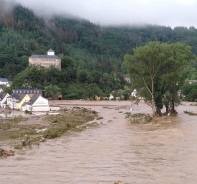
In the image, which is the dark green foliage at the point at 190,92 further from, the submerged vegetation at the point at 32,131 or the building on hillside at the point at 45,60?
the submerged vegetation at the point at 32,131

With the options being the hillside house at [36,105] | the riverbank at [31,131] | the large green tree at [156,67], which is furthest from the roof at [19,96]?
the large green tree at [156,67]

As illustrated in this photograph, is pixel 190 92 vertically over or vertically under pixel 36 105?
over

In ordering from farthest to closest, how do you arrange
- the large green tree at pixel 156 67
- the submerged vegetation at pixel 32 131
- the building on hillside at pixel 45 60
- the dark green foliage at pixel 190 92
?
1. the building on hillside at pixel 45 60
2. the dark green foliage at pixel 190 92
3. the large green tree at pixel 156 67
4. the submerged vegetation at pixel 32 131

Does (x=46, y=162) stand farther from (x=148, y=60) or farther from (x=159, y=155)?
(x=148, y=60)

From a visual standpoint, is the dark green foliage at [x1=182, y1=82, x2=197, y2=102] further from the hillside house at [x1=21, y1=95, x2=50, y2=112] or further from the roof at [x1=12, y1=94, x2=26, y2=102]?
the hillside house at [x1=21, y1=95, x2=50, y2=112]

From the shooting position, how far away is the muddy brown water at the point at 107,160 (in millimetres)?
18938

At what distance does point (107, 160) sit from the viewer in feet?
74.8

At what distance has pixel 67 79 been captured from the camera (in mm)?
113000

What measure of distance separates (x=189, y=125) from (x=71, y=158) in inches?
820

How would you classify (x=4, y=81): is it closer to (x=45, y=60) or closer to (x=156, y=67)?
(x=45, y=60)

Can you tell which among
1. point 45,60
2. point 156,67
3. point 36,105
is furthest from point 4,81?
point 156,67

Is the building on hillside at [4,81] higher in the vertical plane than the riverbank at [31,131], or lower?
higher

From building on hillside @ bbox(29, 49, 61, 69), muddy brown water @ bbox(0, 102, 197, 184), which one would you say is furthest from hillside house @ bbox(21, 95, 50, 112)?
building on hillside @ bbox(29, 49, 61, 69)

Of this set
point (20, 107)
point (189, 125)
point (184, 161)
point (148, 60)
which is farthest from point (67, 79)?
point (184, 161)
